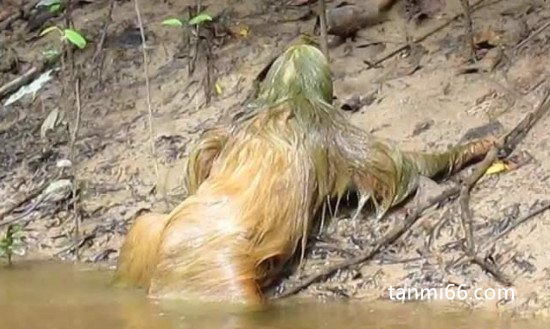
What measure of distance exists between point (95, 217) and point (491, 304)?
8.21 ft

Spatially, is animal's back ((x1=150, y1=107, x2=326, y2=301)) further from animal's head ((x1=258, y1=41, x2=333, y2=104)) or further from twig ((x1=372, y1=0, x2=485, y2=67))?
twig ((x1=372, y1=0, x2=485, y2=67))

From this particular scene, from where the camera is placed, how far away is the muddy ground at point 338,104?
17.4 feet

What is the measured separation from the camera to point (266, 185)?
5.43 m

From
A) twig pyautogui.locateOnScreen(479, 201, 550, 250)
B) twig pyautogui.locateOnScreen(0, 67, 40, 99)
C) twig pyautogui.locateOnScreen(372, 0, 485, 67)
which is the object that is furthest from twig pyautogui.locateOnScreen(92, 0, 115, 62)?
twig pyautogui.locateOnScreen(479, 201, 550, 250)

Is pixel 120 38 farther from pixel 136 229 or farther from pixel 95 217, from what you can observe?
pixel 136 229

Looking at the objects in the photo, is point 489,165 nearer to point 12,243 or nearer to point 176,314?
point 176,314

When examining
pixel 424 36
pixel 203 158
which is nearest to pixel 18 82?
pixel 203 158

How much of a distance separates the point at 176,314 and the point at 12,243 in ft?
5.01

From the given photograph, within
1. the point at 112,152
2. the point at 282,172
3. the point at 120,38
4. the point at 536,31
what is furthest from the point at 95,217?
the point at 536,31

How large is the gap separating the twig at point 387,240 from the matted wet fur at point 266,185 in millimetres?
123

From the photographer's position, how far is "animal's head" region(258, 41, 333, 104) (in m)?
5.79

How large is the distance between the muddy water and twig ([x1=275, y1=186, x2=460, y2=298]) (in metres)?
0.19

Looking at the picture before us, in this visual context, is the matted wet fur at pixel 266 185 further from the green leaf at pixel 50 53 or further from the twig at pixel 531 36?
the green leaf at pixel 50 53

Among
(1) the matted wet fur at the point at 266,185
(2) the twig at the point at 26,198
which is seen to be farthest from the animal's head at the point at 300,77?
(2) the twig at the point at 26,198
